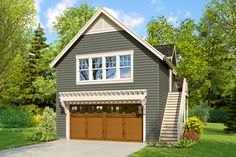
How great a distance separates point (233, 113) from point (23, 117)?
840 inches

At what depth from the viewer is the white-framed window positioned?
21531 millimetres

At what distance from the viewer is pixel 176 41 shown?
42.6 metres

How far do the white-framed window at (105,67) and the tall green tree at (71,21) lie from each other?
19.4 meters

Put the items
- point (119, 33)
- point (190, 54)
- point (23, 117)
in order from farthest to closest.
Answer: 1. point (190, 54)
2. point (23, 117)
3. point (119, 33)

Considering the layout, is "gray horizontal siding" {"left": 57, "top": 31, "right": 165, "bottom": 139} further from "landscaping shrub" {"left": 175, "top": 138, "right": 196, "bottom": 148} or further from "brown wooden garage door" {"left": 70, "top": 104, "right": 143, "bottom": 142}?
"landscaping shrub" {"left": 175, "top": 138, "right": 196, "bottom": 148}

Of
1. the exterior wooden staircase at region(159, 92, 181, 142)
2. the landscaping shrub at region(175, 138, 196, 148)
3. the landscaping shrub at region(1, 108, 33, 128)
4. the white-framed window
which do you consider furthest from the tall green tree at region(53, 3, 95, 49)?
the landscaping shrub at region(175, 138, 196, 148)

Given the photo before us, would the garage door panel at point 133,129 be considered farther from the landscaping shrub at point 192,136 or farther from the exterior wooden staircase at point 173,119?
the landscaping shrub at point 192,136

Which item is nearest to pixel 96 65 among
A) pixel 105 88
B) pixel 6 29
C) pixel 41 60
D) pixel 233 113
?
pixel 105 88

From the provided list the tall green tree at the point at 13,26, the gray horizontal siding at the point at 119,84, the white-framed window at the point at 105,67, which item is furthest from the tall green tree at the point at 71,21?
the tall green tree at the point at 13,26

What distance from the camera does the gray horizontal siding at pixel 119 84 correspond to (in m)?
20.5

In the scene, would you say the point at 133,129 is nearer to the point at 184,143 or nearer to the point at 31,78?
the point at 184,143

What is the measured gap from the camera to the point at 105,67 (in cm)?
2220

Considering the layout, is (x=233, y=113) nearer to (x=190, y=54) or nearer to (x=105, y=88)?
(x=190, y=54)

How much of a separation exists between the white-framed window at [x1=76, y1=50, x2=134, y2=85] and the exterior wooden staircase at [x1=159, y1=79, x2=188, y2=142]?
11.6ft
